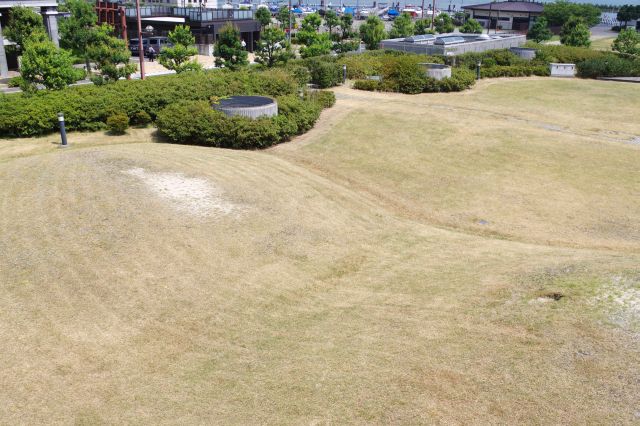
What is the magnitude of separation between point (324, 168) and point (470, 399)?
15.0 metres

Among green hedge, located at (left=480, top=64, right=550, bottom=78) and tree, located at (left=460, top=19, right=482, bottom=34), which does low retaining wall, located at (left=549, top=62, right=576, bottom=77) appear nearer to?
green hedge, located at (left=480, top=64, right=550, bottom=78)

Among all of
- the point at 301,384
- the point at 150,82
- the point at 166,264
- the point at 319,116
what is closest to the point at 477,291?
the point at 301,384

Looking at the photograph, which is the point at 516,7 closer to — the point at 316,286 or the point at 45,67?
the point at 45,67

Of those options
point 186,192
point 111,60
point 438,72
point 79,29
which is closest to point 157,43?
point 79,29

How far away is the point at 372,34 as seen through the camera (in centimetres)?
5731

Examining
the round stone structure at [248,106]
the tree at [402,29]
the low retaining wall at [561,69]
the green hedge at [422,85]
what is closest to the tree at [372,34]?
the tree at [402,29]

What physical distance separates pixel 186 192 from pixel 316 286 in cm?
581

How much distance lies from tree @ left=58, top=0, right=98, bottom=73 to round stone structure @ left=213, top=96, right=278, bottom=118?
2242cm

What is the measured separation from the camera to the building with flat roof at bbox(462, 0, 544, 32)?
87.5 m

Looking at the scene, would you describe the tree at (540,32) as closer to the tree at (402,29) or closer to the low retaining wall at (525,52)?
the tree at (402,29)

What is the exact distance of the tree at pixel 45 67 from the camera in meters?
25.8

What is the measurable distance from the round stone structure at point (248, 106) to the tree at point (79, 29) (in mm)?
22416

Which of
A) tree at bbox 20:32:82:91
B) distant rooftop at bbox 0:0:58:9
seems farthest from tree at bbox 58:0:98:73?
tree at bbox 20:32:82:91

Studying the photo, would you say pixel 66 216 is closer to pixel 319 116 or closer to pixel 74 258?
pixel 74 258
